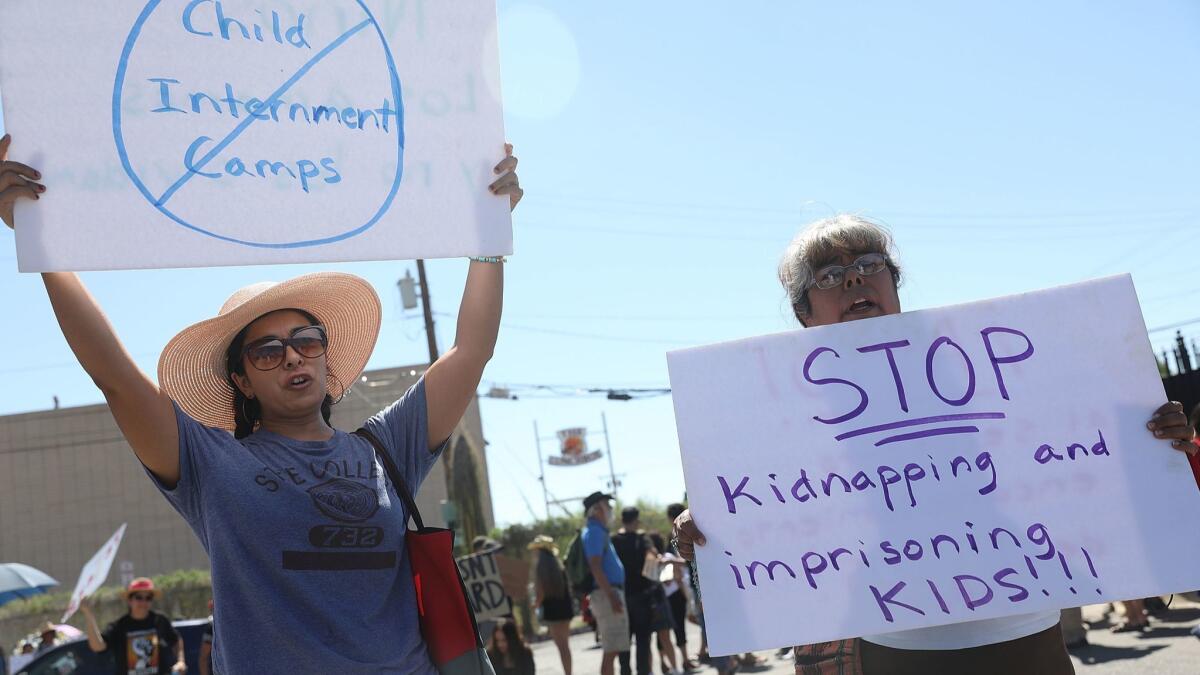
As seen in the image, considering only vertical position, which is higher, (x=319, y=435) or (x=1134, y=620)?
(x=319, y=435)

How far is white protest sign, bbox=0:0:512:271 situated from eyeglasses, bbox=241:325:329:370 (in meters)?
0.31

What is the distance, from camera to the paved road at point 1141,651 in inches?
282

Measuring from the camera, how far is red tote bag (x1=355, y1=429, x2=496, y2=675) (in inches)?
85.6

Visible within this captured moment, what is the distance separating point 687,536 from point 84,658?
737 cm

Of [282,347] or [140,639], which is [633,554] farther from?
[282,347]

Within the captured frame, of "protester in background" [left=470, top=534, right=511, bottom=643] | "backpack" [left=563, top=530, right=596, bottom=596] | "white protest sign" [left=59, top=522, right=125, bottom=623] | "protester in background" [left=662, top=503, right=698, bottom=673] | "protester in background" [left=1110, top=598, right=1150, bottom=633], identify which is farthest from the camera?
"protester in background" [left=662, top=503, right=698, bottom=673]

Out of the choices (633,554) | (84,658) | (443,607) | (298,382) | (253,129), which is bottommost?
(84,658)

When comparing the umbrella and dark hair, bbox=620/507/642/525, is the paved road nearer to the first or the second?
dark hair, bbox=620/507/642/525

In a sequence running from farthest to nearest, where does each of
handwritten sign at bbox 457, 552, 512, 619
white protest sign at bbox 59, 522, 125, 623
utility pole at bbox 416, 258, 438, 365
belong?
1. utility pole at bbox 416, 258, 438, 365
2. handwritten sign at bbox 457, 552, 512, 619
3. white protest sign at bbox 59, 522, 125, 623

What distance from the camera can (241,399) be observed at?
8.25 ft

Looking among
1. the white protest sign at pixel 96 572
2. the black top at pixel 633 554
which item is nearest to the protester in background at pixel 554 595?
the black top at pixel 633 554

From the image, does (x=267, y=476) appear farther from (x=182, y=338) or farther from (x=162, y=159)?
(x=162, y=159)

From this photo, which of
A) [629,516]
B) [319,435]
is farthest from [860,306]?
[629,516]

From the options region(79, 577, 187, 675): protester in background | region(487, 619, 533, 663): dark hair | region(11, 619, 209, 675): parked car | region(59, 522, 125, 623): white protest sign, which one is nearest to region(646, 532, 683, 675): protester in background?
region(487, 619, 533, 663): dark hair
